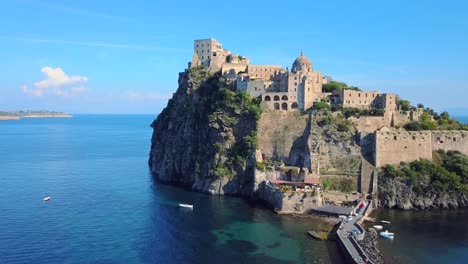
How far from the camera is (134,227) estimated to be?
2338 inches

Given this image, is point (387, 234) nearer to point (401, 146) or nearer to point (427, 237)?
point (427, 237)

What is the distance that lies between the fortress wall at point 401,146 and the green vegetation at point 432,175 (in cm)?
144

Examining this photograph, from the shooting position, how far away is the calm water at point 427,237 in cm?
4881

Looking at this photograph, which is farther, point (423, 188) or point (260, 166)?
point (260, 166)

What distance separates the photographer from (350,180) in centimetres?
7106

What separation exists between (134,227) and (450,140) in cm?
5848

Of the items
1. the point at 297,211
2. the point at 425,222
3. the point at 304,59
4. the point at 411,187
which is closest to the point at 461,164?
the point at 411,187

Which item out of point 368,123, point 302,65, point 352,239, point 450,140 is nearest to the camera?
point 352,239

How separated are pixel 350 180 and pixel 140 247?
123 feet

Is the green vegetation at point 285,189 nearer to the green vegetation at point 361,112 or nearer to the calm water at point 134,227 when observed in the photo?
the calm water at point 134,227

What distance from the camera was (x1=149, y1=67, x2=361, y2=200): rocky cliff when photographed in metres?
73.6

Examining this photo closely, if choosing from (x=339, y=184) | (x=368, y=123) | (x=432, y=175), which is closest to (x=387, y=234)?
(x=339, y=184)

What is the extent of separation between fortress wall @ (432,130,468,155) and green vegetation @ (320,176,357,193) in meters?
18.7

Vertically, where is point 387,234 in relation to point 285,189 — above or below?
below
